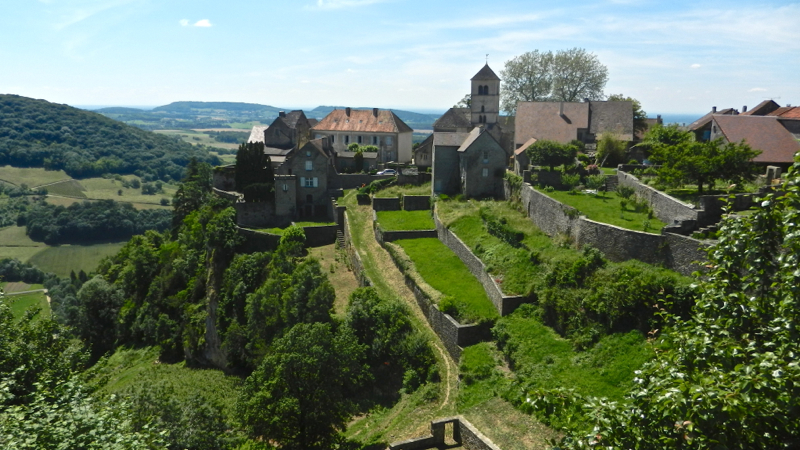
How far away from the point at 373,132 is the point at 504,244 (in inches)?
1428

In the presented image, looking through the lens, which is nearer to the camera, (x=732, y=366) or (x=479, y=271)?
(x=732, y=366)

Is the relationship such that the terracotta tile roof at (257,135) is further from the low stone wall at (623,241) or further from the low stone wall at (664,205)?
the low stone wall at (664,205)

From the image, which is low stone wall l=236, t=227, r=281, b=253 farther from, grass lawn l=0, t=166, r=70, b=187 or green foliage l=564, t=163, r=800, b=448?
grass lawn l=0, t=166, r=70, b=187

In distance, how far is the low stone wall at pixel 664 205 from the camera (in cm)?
2491

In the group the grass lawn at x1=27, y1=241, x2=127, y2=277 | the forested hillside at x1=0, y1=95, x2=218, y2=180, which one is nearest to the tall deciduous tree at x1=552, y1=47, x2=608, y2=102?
the grass lawn at x1=27, y1=241, x2=127, y2=277

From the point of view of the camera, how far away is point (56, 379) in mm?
19266

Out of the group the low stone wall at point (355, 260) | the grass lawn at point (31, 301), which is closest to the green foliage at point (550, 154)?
the low stone wall at point (355, 260)

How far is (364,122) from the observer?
68062 mm

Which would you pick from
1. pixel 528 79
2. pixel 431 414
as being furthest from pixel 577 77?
pixel 431 414

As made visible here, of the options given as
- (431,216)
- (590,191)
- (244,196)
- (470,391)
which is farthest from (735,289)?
(244,196)

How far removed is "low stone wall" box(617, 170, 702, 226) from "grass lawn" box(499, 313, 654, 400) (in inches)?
239

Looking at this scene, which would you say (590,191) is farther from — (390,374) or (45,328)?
(45,328)

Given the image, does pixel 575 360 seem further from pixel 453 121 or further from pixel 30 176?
pixel 30 176

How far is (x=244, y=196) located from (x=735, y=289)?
4285cm
